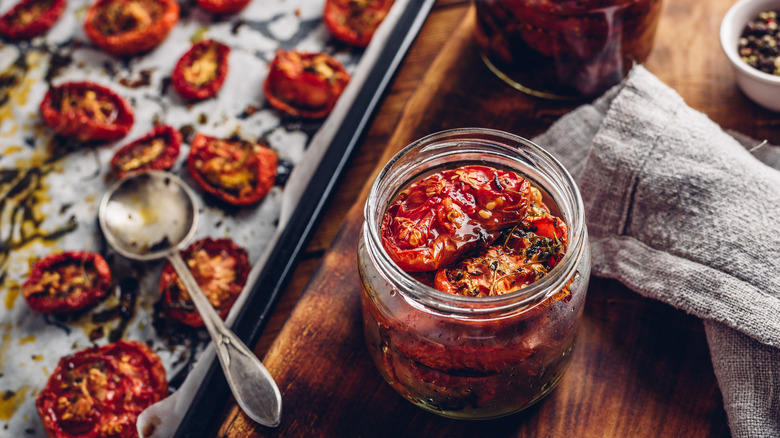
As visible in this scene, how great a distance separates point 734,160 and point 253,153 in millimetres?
1816

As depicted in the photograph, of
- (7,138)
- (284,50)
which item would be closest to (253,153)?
(284,50)

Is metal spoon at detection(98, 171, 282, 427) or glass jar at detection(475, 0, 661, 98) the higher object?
glass jar at detection(475, 0, 661, 98)

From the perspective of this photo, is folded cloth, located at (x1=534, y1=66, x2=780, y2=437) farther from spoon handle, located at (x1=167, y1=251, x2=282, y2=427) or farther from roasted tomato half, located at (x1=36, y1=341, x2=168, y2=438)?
roasted tomato half, located at (x1=36, y1=341, x2=168, y2=438)

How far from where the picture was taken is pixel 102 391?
2424 millimetres

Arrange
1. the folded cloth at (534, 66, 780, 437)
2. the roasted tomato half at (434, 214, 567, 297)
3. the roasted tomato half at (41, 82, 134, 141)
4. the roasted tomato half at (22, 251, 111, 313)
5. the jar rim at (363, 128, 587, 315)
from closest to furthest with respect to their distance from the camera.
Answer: the jar rim at (363, 128, 587, 315) → the roasted tomato half at (434, 214, 567, 297) → the folded cloth at (534, 66, 780, 437) → the roasted tomato half at (22, 251, 111, 313) → the roasted tomato half at (41, 82, 134, 141)

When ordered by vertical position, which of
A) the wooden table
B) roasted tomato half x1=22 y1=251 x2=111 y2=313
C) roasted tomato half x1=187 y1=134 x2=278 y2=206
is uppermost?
roasted tomato half x1=187 y1=134 x2=278 y2=206

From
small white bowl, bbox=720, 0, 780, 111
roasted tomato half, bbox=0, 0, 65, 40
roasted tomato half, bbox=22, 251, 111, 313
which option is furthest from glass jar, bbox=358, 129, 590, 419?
roasted tomato half, bbox=0, 0, 65, 40

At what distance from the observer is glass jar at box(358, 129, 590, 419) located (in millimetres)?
1662

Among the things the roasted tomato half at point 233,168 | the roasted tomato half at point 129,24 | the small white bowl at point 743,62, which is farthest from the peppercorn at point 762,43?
the roasted tomato half at point 129,24

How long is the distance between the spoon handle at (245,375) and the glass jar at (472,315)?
1.11 ft

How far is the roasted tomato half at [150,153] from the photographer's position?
9.60ft

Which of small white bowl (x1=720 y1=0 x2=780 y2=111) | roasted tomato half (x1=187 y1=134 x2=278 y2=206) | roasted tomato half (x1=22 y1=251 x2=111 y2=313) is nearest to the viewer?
small white bowl (x1=720 y1=0 x2=780 y2=111)

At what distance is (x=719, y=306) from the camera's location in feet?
6.74

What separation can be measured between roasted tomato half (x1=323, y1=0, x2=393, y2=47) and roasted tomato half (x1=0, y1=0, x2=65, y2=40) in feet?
4.30
